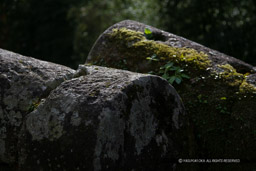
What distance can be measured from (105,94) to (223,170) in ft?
5.82

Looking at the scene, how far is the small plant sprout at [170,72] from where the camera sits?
177 inches

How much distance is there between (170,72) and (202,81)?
47 centimetres

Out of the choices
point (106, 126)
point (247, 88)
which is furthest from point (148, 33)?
point (106, 126)

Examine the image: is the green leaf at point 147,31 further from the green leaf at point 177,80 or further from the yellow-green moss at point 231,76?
the yellow-green moss at point 231,76

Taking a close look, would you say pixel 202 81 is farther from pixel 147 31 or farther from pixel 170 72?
pixel 147 31

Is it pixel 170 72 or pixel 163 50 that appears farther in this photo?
pixel 163 50

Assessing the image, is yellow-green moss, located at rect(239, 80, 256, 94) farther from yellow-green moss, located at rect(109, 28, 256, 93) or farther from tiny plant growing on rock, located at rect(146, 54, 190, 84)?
tiny plant growing on rock, located at rect(146, 54, 190, 84)

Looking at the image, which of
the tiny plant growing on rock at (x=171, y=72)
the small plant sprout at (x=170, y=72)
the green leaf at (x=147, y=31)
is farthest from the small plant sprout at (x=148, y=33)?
the small plant sprout at (x=170, y=72)

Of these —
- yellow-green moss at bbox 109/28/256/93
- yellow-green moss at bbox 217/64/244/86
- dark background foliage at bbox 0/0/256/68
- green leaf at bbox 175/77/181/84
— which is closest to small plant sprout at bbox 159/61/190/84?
green leaf at bbox 175/77/181/84

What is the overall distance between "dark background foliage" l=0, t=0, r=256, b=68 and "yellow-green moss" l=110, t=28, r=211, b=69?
6654 mm

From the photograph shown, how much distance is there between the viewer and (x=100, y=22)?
557 inches

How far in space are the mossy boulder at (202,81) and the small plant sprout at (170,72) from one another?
0.02 metres

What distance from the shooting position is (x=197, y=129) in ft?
13.7

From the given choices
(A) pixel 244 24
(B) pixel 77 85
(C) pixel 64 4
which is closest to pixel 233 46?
(A) pixel 244 24
